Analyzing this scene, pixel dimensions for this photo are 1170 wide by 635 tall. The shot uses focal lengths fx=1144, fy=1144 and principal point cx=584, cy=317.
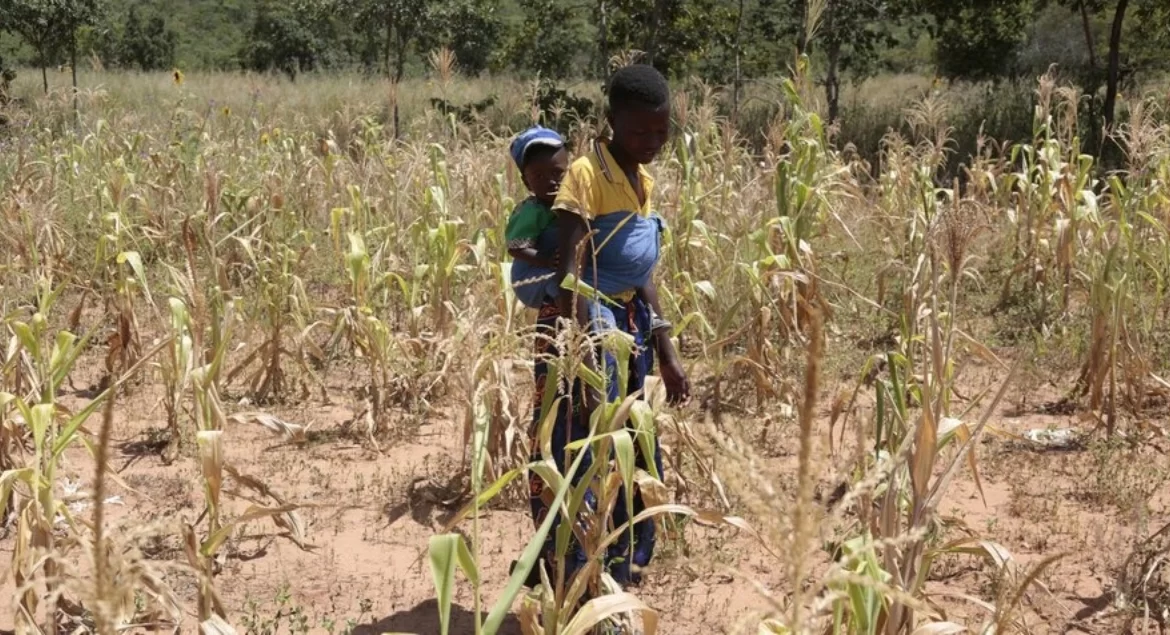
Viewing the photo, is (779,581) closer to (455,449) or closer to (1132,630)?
(1132,630)

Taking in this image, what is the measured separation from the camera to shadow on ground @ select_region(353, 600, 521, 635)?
3.05 meters

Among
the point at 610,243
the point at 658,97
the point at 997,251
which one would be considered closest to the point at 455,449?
the point at 610,243

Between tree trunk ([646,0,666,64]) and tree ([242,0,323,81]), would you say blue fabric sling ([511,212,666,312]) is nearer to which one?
tree trunk ([646,0,666,64])

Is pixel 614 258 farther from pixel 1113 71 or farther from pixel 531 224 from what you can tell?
pixel 1113 71

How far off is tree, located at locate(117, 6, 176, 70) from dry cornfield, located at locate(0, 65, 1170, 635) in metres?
28.3

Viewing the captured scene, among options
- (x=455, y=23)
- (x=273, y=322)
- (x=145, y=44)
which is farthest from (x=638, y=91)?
(x=145, y=44)

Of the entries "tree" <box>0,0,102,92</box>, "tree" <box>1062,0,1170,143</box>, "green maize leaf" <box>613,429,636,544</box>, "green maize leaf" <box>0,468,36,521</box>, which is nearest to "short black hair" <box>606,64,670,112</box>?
"green maize leaf" <box>613,429,636,544</box>

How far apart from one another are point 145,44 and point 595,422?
34495mm

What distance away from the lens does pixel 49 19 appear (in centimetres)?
1516

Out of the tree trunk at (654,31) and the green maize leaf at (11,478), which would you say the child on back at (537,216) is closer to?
the green maize leaf at (11,478)

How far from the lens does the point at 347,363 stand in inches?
218

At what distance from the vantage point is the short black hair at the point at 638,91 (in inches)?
102

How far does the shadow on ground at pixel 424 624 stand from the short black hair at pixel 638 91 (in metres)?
1.43

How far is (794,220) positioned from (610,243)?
180cm
